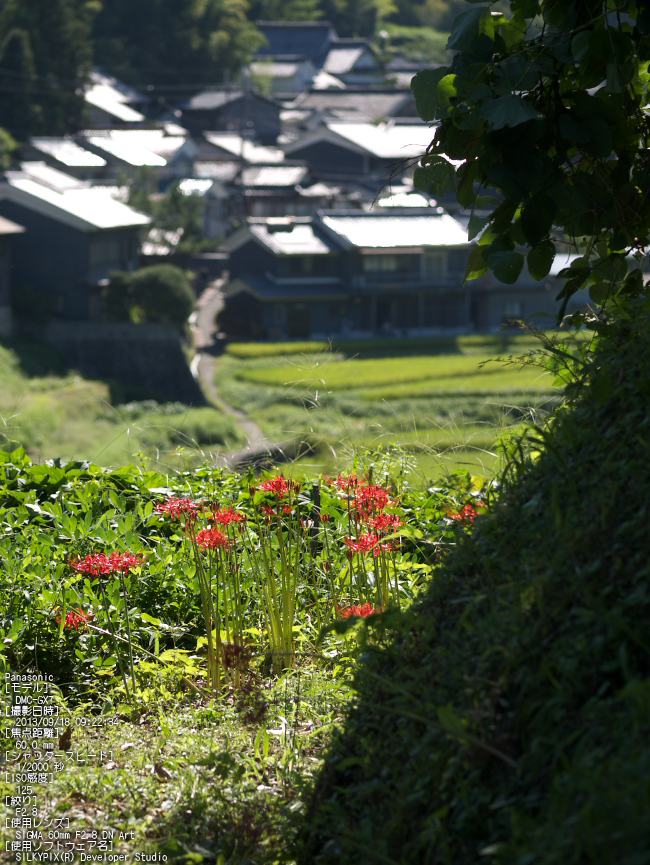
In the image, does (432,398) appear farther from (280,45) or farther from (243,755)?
(280,45)

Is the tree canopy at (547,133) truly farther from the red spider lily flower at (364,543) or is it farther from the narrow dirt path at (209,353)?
the narrow dirt path at (209,353)

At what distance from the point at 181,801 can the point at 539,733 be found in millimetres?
971

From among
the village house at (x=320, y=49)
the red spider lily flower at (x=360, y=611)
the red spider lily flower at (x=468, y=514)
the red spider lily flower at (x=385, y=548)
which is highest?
the village house at (x=320, y=49)

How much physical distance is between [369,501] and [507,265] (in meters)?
0.94

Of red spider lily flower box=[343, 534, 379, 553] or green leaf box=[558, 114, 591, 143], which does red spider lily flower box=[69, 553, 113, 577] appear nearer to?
red spider lily flower box=[343, 534, 379, 553]

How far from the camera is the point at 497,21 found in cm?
222

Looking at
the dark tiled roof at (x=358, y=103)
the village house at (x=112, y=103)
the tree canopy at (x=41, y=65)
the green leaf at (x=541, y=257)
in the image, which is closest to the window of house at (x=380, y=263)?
the tree canopy at (x=41, y=65)

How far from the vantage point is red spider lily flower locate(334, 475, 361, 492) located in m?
2.81

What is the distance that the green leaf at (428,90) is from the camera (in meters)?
2.17

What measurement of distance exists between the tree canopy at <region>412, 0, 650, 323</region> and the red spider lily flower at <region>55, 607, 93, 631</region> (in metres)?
1.59

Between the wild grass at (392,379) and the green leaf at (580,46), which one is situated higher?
→ the green leaf at (580,46)

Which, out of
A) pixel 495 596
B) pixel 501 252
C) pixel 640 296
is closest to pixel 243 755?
pixel 495 596

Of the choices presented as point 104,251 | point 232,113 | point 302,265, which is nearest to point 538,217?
point 104,251

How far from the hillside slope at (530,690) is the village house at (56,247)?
930 inches
